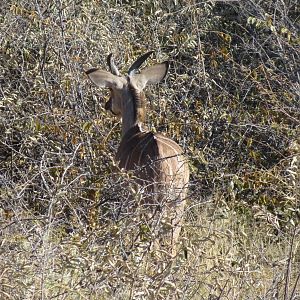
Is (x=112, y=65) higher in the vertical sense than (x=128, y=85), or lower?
higher

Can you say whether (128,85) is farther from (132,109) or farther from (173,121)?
(173,121)

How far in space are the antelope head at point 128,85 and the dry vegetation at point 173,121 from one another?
161 millimetres

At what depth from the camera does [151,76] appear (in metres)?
8.08

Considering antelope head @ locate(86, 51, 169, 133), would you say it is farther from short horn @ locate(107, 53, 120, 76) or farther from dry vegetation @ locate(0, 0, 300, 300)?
dry vegetation @ locate(0, 0, 300, 300)

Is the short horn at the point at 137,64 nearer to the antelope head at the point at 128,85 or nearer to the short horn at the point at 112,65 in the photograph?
the antelope head at the point at 128,85

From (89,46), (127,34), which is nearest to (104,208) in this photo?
(89,46)

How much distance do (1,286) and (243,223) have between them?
279cm

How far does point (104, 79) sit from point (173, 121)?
0.67 m

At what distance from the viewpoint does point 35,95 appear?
7887 mm

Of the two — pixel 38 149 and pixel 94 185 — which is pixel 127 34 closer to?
pixel 38 149

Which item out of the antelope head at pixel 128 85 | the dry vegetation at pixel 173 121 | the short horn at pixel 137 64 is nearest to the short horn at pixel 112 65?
the antelope head at pixel 128 85

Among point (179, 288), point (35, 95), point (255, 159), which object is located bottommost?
point (255, 159)

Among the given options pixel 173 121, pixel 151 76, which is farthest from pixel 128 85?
pixel 173 121

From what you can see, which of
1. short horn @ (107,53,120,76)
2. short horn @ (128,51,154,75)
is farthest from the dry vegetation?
short horn @ (128,51,154,75)
